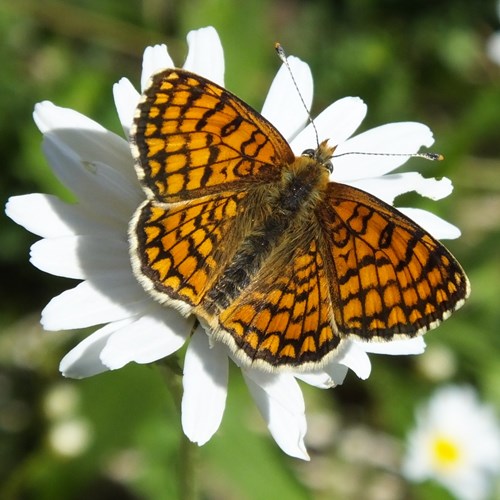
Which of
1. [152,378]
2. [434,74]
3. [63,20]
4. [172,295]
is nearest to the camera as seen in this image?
[172,295]

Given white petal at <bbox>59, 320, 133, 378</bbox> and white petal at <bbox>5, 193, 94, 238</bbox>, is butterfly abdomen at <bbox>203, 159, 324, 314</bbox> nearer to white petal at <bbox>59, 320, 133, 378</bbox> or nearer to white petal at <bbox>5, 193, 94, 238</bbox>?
white petal at <bbox>59, 320, 133, 378</bbox>

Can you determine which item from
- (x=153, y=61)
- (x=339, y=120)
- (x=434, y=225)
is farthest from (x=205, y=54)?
(x=434, y=225)

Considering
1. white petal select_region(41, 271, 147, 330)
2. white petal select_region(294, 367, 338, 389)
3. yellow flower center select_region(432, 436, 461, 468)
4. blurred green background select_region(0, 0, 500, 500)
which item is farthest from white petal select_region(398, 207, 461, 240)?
yellow flower center select_region(432, 436, 461, 468)

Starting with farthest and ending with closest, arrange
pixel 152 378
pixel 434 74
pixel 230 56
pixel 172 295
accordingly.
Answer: pixel 434 74 → pixel 230 56 → pixel 152 378 → pixel 172 295

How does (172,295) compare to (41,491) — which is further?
(41,491)

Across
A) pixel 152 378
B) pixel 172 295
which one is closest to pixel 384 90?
pixel 152 378

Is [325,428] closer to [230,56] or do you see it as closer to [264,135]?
[230,56]

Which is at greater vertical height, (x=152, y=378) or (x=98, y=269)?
(x=98, y=269)

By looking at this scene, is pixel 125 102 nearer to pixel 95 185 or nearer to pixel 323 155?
pixel 95 185

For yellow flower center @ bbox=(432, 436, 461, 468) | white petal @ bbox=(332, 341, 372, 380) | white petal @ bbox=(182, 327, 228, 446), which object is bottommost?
yellow flower center @ bbox=(432, 436, 461, 468)
